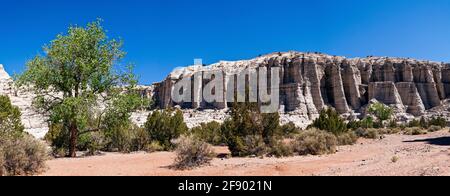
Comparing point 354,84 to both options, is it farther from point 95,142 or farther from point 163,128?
point 95,142

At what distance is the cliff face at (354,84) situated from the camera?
75375 millimetres

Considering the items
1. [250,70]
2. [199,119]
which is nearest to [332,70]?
[250,70]

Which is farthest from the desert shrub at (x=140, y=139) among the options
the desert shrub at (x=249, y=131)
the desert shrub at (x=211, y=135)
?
the desert shrub at (x=249, y=131)

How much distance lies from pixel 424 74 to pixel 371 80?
37.3 ft

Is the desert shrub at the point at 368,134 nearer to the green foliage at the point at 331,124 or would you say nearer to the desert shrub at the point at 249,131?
the green foliage at the point at 331,124

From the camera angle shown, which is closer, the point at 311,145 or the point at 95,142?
the point at 311,145

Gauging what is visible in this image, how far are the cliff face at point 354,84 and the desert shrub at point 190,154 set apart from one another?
6063 centimetres

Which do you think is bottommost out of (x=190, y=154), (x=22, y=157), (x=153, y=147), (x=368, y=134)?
(x=153, y=147)

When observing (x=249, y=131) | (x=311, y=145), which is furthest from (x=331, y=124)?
(x=249, y=131)

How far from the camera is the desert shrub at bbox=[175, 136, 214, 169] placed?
1276cm

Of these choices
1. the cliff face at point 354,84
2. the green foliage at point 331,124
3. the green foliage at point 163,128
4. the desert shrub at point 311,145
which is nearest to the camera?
the desert shrub at point 311,145

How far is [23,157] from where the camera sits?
1092 centimetres

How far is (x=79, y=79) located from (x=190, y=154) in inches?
330

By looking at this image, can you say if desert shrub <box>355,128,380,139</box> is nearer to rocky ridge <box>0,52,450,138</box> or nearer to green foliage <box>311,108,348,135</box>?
green foliage <box>311,108,348,135</box>
